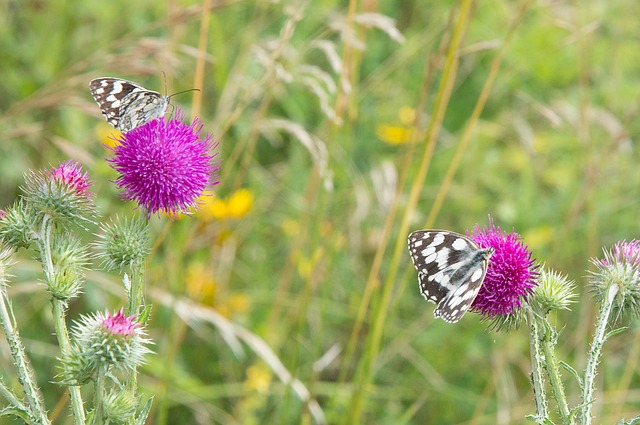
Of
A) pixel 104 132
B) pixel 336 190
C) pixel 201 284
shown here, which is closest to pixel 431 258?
pixel 336 190

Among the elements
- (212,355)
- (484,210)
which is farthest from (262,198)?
(484,210)

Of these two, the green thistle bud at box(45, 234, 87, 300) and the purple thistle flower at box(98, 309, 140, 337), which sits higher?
the green thistle bud at box(45, 234, 87, 300)

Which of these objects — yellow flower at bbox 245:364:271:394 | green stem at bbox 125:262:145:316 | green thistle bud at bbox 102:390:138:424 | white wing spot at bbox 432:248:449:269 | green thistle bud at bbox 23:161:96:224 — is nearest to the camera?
green thistle bud at bbox 102:390:138:424

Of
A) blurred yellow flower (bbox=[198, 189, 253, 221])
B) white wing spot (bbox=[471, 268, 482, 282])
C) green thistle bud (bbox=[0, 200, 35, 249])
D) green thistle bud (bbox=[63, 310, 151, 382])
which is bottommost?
green thistle bud (bbox=[63, 310, 151, 382])

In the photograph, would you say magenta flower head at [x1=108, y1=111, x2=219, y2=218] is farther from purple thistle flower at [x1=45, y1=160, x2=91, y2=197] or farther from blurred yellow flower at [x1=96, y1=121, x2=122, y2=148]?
blurred yellow flower at [x1=96, y1=121, x2=122, y2=148]

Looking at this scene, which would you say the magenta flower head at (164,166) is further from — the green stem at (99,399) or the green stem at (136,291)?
the green stem at (99,399)

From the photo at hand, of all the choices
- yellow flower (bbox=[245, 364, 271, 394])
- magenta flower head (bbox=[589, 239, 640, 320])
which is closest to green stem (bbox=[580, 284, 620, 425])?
magenta flower head (bbox=[589, 239, 640, 320])
